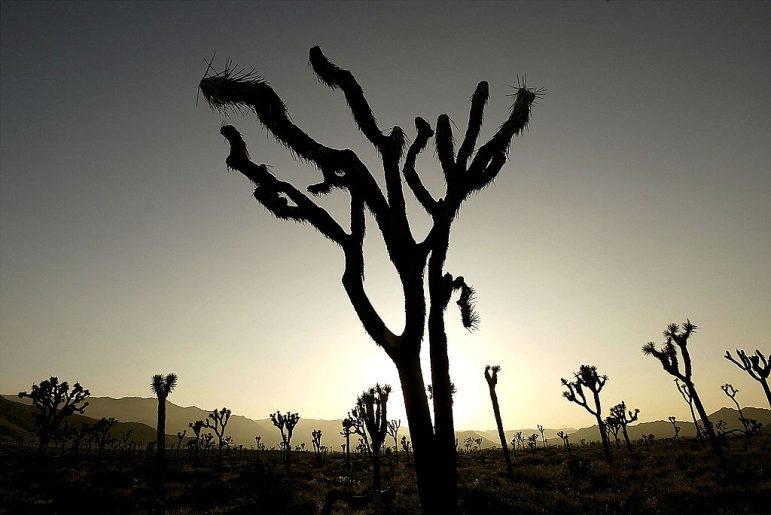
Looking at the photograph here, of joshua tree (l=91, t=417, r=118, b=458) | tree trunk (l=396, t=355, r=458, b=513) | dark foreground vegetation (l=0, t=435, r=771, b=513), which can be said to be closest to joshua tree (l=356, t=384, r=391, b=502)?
dark foreground vegetation (l=0, t=435, r=771, b=513)

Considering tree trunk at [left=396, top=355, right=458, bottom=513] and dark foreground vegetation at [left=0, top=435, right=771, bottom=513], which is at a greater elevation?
tree trunk at [left=396, top=355, right=458, bottom=513]

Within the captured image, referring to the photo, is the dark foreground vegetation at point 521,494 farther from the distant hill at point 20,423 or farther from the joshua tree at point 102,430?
the distant hill at point 20,423

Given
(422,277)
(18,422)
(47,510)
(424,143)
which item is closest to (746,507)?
(422,277)

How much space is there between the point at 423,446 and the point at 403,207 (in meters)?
3.23

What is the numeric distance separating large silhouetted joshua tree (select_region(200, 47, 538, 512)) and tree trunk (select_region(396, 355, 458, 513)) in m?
0.01

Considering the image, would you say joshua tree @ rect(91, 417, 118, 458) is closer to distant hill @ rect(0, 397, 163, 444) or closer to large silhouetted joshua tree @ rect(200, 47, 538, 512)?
large silhouetted joshua tree @ rect(200, 47, 538, 512)

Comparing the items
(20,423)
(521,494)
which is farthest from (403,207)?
(20,423)

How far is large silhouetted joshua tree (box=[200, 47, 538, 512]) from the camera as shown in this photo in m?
4.97

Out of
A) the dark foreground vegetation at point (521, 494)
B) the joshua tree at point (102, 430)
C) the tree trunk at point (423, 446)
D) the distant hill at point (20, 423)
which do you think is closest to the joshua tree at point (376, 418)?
the dark foreground vegetation at point (521, 494)

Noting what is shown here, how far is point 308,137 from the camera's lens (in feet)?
19.6

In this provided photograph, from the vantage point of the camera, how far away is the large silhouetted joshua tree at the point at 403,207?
497cm

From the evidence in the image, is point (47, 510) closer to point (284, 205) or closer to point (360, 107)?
point (284, 205)

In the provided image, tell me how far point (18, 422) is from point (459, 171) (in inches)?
6652

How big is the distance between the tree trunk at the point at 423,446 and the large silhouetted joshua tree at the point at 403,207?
0.04 ft
